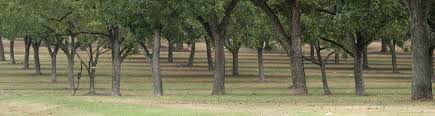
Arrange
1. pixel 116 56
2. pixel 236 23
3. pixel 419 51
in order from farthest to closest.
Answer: pixel 236 23, pixel 116 56, pixel 419 51

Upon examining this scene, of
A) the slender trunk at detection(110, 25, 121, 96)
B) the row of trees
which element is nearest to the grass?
the slender trunk at detection(110, 25, 121, 96)

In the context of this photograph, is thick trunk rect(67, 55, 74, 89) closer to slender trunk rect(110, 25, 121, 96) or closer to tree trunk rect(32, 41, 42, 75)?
slender trunk rect(110, 25, 121, 96)

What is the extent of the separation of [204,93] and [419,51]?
16382 millimetres

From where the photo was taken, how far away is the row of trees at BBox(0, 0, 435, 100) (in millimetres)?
30844

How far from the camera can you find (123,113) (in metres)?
23.2

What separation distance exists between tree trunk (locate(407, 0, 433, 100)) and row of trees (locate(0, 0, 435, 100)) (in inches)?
1.3

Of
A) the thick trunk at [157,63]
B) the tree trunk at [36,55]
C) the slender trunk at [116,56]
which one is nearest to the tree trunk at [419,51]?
the thick trunk at [157,63]

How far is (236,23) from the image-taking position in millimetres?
47594

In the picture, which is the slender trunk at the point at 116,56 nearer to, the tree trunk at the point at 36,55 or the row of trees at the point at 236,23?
the row of trees at the point at 236,23

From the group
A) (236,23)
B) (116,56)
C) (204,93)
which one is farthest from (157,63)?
(236,23)

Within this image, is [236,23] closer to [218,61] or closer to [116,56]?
[116,56]

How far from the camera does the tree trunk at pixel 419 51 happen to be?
27359 millimetres

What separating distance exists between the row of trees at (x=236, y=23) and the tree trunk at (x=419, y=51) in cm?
3

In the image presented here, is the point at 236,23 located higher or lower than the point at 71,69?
higher
